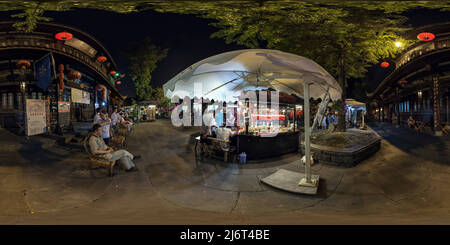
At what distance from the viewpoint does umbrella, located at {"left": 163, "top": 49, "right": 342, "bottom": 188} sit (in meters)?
3.61

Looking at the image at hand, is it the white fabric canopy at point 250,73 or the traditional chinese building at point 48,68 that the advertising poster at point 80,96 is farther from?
the white fabric canopy at point 250,73

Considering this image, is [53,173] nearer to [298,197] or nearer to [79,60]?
[298,197]

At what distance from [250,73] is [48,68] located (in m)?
8.99

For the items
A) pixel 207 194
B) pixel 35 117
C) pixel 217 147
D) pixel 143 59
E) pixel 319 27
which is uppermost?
pixel 143 59

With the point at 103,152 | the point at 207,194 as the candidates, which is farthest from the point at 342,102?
the point at 103,152

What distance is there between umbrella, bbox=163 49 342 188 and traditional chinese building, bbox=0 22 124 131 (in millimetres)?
6893

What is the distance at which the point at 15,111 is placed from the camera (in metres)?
9.09

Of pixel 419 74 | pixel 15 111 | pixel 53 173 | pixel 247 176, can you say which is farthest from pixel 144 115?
pixel 419 74

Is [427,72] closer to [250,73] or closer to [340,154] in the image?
[340,154]

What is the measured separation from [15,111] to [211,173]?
1149 centimetres

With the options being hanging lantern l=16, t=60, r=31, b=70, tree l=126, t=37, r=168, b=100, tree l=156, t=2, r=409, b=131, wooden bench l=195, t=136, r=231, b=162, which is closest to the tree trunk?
tree l=156, t=2, r=409, b=131

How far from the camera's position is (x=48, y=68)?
306 inches

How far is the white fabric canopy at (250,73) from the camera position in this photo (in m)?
3.60

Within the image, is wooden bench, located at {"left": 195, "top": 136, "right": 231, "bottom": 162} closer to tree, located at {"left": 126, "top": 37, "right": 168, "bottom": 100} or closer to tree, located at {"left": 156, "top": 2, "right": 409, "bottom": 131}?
tree, located at {"left": 156, "top": 2, "right": 409, "bottom": 131}
